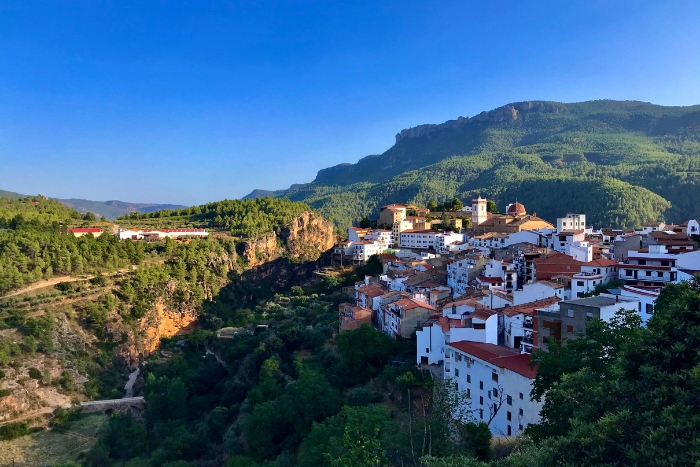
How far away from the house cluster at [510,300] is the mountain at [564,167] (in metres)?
44.7

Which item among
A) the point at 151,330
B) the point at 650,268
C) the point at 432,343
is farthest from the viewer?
the point at 151,330

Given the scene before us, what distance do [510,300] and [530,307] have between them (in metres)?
3.10

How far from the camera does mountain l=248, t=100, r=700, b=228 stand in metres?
83.0

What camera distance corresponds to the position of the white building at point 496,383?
16453 mm

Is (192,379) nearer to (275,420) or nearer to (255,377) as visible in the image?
(255,377)

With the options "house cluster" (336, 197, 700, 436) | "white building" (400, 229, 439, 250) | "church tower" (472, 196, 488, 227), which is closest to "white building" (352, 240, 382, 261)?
"white building" (400, 229, 439, 250)

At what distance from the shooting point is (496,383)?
1788 centimetres

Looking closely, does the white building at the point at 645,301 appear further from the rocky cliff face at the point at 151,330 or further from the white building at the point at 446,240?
the rocky cliff face at the point at 151,330

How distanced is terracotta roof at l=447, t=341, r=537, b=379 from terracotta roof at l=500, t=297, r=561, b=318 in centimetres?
264

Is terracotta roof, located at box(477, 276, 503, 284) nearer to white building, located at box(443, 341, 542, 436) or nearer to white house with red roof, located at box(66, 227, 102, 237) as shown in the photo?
white building, located at box(443, 341, 542, 436)

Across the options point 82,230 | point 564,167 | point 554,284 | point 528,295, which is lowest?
point 528,295

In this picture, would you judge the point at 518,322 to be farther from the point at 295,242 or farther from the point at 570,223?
the point at 295,242

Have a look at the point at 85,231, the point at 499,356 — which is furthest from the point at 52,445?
the point at 85,231

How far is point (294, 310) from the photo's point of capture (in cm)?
4503
